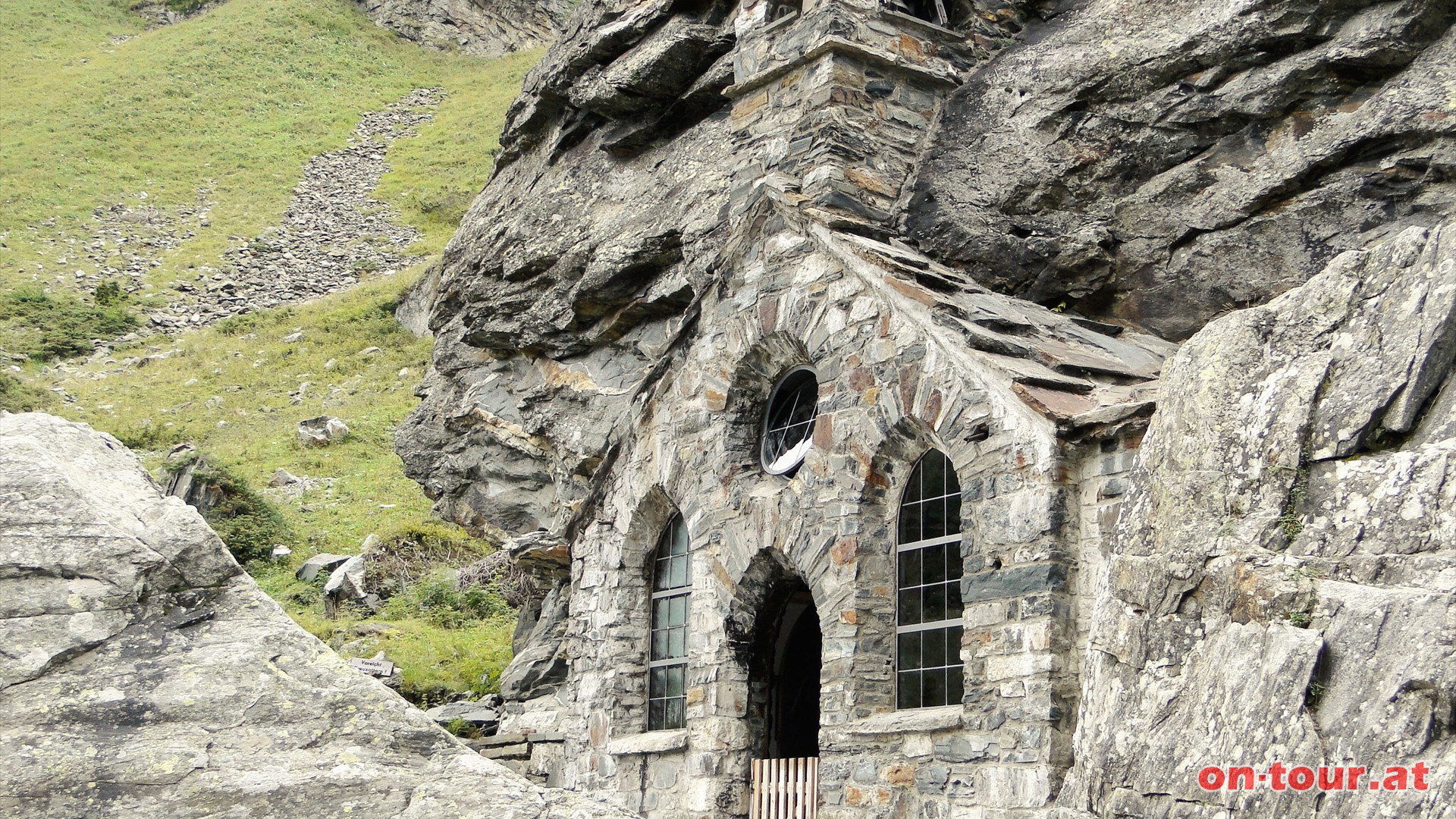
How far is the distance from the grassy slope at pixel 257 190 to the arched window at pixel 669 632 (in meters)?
5.72

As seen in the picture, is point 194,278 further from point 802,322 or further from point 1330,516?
point 1330,516

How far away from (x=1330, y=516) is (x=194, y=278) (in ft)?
150

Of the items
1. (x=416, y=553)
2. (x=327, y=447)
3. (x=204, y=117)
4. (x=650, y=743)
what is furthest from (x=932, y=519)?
(x=204, y=117)

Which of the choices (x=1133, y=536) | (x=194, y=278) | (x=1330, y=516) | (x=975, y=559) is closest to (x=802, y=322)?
(x=975, y=559)

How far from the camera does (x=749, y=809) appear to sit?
11.5m

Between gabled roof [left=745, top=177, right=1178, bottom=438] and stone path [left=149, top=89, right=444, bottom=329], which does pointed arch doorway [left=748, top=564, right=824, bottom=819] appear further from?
stone path [left=149, top=89, right=444, bottom=329]

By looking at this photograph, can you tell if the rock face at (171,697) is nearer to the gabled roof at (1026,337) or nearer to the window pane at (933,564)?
the gabled roof at (1026,337)

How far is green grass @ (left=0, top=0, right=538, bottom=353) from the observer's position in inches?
1961

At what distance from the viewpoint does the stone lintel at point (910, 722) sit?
9.41 metres

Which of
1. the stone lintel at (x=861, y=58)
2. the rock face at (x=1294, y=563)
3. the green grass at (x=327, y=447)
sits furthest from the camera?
the green grass at (x=327, y=447)

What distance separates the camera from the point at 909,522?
A: 35.2 ft

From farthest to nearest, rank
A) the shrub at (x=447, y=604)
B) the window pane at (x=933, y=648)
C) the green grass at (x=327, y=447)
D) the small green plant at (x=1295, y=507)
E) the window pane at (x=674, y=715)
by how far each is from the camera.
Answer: the shrub at (x=447, y=604) < the green grass at (x=327, y=447) < the window pane at (x=674, y=715) < the window pane at (x=933, y=648) < the small green plant at (x=1295, y=507)

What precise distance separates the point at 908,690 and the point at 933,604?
0.71m

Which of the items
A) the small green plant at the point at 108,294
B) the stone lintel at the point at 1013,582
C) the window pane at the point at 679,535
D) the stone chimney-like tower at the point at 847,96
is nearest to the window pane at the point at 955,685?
the stone lintel at the point at 1013,582
